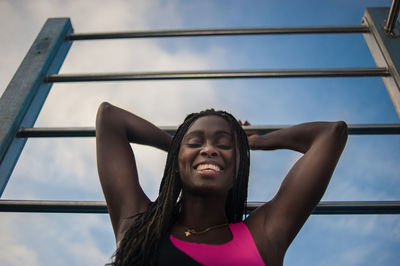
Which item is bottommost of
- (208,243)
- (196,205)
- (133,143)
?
(208,243)

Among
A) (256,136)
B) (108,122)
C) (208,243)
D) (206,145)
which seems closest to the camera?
(208,243)

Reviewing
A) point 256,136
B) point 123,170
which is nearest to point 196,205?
point 123,170

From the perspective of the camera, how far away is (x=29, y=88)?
1471mm

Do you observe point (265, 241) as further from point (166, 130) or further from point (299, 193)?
point (166, 130)

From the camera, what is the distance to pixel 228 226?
1102 millimetres

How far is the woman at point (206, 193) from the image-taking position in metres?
0.98

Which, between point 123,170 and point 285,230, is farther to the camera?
point 123,170

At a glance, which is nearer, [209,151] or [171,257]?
[171,257]

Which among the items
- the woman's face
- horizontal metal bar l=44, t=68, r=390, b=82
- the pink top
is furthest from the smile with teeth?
horizontal metal bar l=44, t=68, r=390, b=82

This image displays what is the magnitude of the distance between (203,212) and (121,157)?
1.10 feet

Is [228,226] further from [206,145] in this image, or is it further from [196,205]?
[206,145]

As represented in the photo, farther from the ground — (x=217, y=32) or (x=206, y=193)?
(x=217, y=32)

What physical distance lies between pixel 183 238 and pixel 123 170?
30 cm

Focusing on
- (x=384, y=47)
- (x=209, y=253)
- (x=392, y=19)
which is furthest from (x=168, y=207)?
(x=392, y=19)
